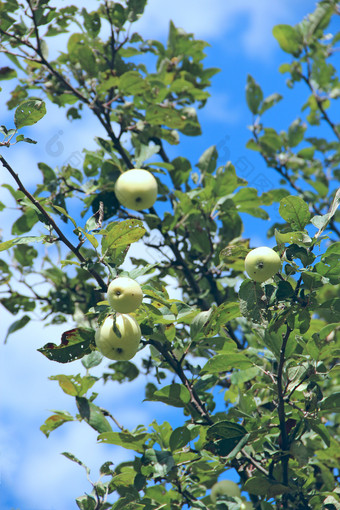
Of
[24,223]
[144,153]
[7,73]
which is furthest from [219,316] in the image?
[7,73]

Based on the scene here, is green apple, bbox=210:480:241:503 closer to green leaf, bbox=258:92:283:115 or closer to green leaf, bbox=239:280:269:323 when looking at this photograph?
green leaf, bbox=239:280:269:323

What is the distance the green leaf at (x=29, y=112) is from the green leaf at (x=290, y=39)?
312 cm

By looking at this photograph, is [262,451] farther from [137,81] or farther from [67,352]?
[137,81]

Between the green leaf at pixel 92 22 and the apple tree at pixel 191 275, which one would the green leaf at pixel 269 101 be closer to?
the apple tree at pixel 191 275

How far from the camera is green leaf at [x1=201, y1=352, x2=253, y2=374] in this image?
2021 millimetres

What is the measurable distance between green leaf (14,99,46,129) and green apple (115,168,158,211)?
82cm

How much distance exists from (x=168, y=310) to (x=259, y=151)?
248 centimetres

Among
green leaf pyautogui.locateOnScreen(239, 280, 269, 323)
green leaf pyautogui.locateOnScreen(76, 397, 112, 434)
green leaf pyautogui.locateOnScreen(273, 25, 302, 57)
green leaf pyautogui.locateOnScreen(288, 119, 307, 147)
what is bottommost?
green leaf pyautogui.locateOnScreen(76, 397, 112, 434)

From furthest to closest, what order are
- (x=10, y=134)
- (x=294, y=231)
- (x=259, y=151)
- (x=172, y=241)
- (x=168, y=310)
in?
(x=259, y=151)
(x=172, y=241)
(x=168, y=310)
(x=294, y=231)
(x=10, y=134)

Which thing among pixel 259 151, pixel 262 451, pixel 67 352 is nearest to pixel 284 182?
pixel 259 151

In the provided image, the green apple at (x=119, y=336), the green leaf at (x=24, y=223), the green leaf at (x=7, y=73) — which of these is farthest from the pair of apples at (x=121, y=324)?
the green leaf at (x=7, y=73)

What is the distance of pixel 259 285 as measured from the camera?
188 cm

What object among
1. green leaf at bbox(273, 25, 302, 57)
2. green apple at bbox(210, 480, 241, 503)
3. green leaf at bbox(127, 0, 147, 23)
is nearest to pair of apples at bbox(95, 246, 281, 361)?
green apple at bbox(210, 480, 241, 503)

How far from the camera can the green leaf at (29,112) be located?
5.62 ft
